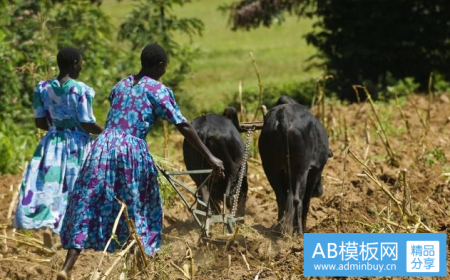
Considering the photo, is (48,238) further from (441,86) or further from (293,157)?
(441,86)

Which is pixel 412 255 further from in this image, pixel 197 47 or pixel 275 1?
pixel 275 1

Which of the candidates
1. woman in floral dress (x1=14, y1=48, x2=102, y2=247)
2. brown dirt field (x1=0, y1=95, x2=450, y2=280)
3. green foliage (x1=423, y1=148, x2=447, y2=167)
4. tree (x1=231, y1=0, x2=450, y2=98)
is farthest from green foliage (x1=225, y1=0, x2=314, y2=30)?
woman in floral dress (x1=14, y1=48, x2=102, y2=247)

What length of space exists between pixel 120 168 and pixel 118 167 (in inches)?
0.6

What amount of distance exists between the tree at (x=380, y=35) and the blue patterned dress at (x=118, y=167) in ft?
39.9

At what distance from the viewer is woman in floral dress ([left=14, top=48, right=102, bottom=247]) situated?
25.7 ft

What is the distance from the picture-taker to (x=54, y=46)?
14.9m

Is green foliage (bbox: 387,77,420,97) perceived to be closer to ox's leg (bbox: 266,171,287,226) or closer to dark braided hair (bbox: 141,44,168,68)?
ox's leg (bbox: 266,171,287,226)

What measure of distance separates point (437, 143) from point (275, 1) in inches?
276

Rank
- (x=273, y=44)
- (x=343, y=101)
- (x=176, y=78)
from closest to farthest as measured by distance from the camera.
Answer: (x=176, y=78) → (x=343, y=101) → (x=273, y=44)

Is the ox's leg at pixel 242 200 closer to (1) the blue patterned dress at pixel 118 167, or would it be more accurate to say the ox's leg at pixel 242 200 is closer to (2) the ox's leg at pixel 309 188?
(2) the ox's leg at pixel 309 188

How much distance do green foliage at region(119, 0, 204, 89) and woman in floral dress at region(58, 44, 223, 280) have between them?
933 cm

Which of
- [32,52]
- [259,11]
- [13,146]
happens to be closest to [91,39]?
[32,52]

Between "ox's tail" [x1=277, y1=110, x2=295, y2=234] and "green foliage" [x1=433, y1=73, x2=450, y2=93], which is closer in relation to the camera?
"ox's tail" [x1=277, y1=110, x2=295, y2=234]

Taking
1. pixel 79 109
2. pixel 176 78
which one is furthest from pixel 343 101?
pixel 79 109
